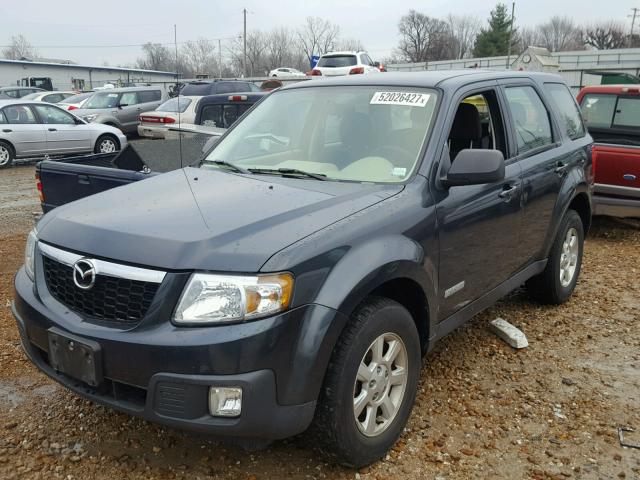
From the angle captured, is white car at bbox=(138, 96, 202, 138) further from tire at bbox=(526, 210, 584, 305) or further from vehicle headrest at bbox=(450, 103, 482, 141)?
vehicle headrest at bbox=(450, 103, 482, 141)

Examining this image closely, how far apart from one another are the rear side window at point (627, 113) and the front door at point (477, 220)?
4.89m

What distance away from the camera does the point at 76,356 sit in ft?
8.39

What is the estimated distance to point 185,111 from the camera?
14156 mm

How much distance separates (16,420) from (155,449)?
2.82 feet

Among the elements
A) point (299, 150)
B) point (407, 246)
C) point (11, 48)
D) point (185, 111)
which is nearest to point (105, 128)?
point (185, 111)

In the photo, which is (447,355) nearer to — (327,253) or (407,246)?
(407,246)

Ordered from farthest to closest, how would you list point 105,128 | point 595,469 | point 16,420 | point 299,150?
point 105,128 < point 299,150 < point 16,420 < point 595,469

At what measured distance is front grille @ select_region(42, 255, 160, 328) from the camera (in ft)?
8.07

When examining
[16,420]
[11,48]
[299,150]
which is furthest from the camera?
[11,48]

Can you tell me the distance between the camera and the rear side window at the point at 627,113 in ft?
26.1

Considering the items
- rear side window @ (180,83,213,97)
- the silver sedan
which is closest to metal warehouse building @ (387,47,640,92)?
rear side window @ (180,83,213,97)

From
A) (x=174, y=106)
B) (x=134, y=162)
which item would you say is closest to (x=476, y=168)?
(x=134, y=162)

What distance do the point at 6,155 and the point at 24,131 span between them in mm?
687

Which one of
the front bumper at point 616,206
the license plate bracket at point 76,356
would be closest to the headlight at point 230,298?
the license plate bracket at point 76,356
